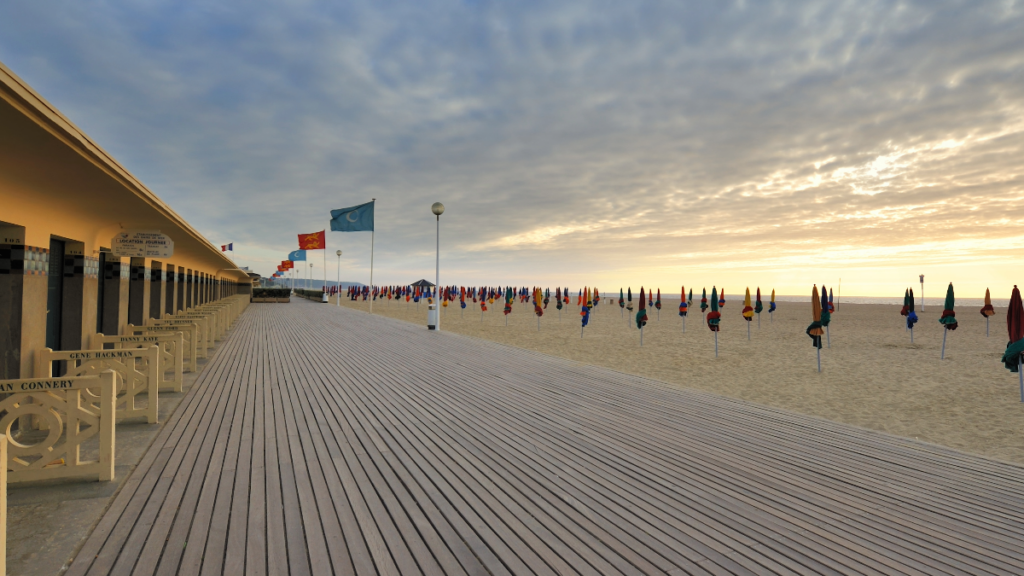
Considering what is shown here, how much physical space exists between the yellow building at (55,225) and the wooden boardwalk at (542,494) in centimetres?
220

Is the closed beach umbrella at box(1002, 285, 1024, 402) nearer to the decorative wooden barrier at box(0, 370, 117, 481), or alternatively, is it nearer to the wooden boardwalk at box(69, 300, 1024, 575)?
the wooden boardwalk at box(69, 300, 1024, 575)

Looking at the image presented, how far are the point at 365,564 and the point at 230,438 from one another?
295 centimetres

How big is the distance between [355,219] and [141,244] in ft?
56.5

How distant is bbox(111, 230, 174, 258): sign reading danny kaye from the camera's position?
743cm

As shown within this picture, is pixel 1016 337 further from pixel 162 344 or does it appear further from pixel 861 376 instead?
pixel 162 344

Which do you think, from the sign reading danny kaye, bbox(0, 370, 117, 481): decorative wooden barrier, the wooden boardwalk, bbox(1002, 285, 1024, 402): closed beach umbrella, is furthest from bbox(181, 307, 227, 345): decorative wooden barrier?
bbox(1002, 285, 1024, 402): closed beach umbrella

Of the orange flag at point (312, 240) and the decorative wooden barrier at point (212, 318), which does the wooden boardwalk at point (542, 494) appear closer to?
the decorative wooden barrier at point (212, 318)

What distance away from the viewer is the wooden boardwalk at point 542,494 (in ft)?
8.68

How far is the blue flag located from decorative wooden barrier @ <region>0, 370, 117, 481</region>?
21314 mm

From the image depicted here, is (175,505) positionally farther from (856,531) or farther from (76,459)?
(856,531)

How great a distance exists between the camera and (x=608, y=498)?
3410 millimetres

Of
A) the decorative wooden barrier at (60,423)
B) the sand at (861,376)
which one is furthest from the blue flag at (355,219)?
the decorative wooden barrier at (60,423)

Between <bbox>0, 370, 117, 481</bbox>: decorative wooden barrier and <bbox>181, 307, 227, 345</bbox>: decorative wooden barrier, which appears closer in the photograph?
<bbox>0, 370, 117, 481</bbox>: decorative wooden barrier

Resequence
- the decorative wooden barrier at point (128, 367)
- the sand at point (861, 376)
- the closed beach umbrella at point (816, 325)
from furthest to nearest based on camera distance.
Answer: the closed beach umbrella at point (816, 325) → the sand at point (861, 376) → the decorative wooden barrier at point (128, 367)
